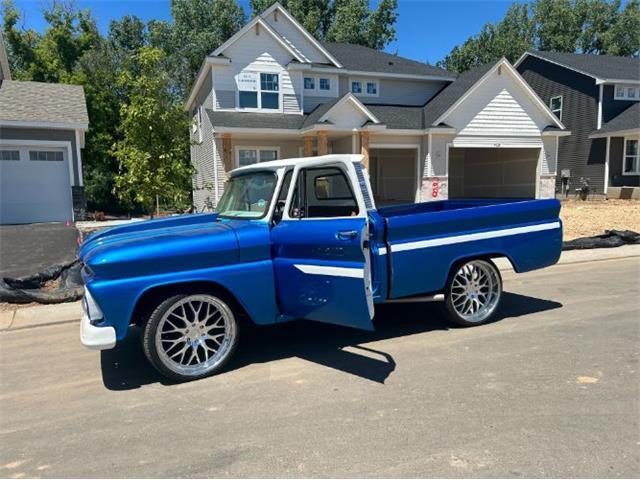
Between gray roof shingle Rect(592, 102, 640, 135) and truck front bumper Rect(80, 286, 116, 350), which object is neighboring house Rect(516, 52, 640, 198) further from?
truck front bumper Rect(80, 286, 116, 350)

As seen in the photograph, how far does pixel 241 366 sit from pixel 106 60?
28.9m

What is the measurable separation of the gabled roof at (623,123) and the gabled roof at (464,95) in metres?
4.50

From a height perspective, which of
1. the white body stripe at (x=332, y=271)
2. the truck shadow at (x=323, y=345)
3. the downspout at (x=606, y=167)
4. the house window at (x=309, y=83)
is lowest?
the truck shadow at (x=323, y=345)

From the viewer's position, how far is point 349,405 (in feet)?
12.0

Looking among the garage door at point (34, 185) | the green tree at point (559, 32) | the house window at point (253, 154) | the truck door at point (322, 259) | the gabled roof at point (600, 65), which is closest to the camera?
the truck door at point (322, 259)

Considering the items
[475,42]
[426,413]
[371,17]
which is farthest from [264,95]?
[475,42]

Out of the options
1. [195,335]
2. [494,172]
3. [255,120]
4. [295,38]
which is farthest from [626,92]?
[195,335]

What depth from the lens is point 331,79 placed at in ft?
72.1

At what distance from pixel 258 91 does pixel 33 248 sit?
459 inches

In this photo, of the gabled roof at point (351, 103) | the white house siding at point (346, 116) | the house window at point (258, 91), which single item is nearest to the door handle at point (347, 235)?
the gabled roof at point (351, 103)

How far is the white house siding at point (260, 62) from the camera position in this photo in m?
19.6

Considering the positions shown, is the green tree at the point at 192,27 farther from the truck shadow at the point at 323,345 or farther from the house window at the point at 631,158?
the truck shadow at the point at 323,345

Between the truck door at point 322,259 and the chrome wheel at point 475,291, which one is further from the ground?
the truck door at point 322,259

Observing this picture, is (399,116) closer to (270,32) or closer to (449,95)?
(449,95)
